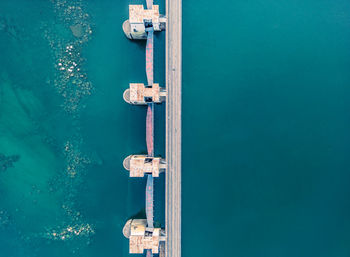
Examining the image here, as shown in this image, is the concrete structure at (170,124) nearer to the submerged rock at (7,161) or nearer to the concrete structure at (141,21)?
the concrete structure at (141,21)

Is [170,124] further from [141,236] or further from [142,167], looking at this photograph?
[141,236]

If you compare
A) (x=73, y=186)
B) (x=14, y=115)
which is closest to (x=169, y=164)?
(x=73, y=186)

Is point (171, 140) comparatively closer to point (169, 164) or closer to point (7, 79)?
point (169, 164)

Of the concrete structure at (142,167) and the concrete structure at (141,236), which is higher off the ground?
the concrete structure at (142,167)

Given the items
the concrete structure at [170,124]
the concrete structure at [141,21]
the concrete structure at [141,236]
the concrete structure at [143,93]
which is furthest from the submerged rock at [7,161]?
the concrete structure at [141,21]

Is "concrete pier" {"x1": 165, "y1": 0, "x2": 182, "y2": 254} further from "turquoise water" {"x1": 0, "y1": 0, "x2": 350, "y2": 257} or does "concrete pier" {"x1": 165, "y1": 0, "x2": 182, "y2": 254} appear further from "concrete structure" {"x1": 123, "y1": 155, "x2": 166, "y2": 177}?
"concrete structure" {"x1": 123, "y1": 155, "x2": 166, "y2": 177}
